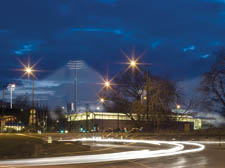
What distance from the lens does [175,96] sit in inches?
2191

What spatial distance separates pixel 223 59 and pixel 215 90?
4.31m

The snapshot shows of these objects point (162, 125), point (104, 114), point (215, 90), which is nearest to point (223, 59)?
point (215, 90)

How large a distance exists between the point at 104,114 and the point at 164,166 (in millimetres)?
97176

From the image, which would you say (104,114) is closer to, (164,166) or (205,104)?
(205,104)

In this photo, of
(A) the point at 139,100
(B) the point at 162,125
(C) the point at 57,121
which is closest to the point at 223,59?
(B) the point at 162,125

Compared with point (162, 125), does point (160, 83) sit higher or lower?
higher

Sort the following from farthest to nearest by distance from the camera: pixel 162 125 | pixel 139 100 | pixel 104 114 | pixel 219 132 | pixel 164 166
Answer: pixel 104 114 → pixel 139 100 → pixel 162 125 → pixel 219 132 → pixel 164 166

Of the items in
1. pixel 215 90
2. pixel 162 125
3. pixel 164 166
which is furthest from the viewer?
pixel 162 125

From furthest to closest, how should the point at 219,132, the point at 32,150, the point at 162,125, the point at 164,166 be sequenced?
the point at 162,125, the point at 219,132, the point at 32,150, the point at 164,166

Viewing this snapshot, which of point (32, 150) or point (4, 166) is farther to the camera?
point (32, 150)

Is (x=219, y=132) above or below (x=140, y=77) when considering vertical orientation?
below

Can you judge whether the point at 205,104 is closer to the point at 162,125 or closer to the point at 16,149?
the point at 162,125

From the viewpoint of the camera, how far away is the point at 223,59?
44531mm

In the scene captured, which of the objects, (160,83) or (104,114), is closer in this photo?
(160,83)
